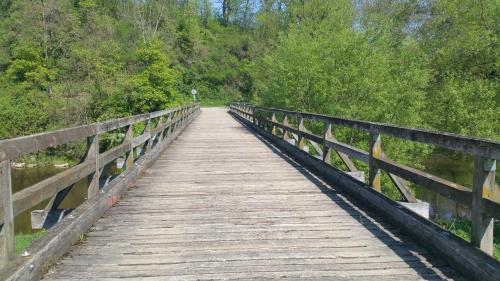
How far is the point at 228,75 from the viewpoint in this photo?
8038 centimetres

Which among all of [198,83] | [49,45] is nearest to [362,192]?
[49,45]

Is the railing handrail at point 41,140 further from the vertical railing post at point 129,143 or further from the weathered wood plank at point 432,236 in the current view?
the weathered wood plank at point 432,236

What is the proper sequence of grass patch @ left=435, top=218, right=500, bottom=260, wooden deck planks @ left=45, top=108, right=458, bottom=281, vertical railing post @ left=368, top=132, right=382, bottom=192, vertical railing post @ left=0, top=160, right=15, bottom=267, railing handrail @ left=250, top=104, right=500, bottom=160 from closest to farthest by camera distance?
vertical railing post @ left=0, top=160, right=15, bottom=267, railing handrail @ left=250, top=104, right=500, bottom=160, wooden deck planks @ left=45, top=108, right=458, bottom=281, vertical railing post @ left=368, top=132, right=382, bottom=192, grass patch @ left=435, top=218, right=500, bottom=260

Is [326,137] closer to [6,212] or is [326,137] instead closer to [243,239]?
[243,239]

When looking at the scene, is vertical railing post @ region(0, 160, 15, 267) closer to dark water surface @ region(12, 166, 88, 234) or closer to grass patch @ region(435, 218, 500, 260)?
grass patch @ region(435, 218, 500, 260)

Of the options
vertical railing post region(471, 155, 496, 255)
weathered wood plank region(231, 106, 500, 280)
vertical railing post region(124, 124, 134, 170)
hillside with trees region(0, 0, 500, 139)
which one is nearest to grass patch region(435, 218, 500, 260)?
hillside with trees region(0, 0, 500, 139)

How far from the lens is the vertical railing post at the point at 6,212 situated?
2980mm

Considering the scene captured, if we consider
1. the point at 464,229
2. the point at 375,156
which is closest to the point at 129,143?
the point at 375,156

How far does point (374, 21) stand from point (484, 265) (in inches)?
815

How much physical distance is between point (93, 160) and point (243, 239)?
2022 mm

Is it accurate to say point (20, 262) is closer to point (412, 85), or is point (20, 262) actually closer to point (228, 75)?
point (412, 85)

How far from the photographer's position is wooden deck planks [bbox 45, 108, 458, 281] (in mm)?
3566

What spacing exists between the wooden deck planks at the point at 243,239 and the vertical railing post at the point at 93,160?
35 centimetres

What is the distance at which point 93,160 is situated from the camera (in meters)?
5.07
